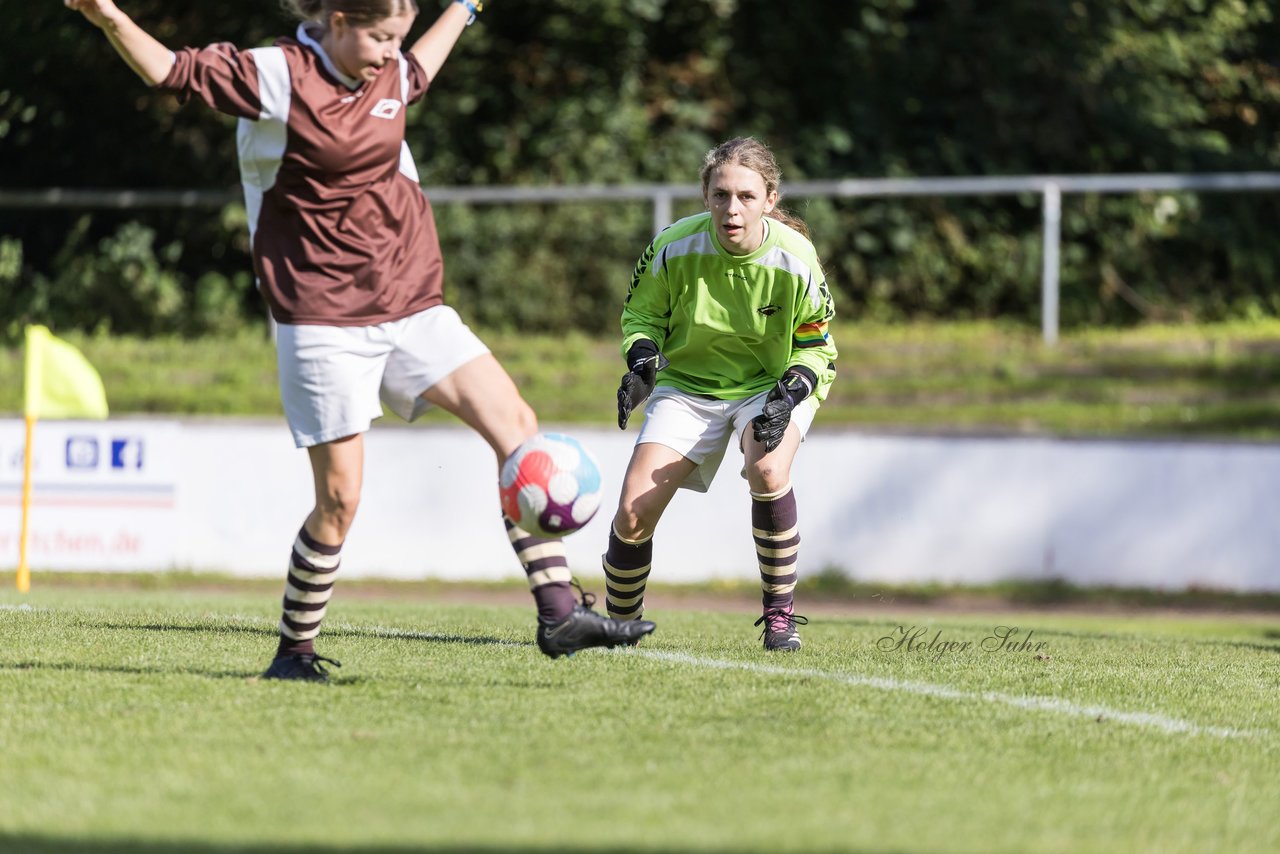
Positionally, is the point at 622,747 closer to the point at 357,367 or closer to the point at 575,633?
the point at 575,633

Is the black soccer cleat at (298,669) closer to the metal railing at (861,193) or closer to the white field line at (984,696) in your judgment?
the white field line at (984,696)

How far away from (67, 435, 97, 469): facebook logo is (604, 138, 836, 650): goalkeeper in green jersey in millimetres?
7574

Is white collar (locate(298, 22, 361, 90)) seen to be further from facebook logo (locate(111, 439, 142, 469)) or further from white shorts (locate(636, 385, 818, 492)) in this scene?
facebook logo (locate(111, 439, 142, 469))

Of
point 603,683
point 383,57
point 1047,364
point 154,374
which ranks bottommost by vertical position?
point 154,374

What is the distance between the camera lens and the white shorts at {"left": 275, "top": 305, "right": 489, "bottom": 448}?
4.72 metres

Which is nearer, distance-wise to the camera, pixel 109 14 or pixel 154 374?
pixel 109 14

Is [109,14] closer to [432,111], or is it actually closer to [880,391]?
[880,391]

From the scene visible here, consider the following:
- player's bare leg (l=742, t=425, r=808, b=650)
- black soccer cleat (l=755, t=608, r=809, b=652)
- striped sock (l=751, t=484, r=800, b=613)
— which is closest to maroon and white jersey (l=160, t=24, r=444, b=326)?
player's bare leg (l=742, t=425, r=808, b=650)

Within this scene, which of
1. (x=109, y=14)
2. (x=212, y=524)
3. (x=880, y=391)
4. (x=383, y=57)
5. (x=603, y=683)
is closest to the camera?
(x=109, y=14)

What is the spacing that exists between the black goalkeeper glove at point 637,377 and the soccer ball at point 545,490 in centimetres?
103

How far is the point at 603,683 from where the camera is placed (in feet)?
16.4

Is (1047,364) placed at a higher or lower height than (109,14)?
lower

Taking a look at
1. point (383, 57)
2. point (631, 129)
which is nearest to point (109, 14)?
point (383, 57)

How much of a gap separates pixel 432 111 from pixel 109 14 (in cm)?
1490
